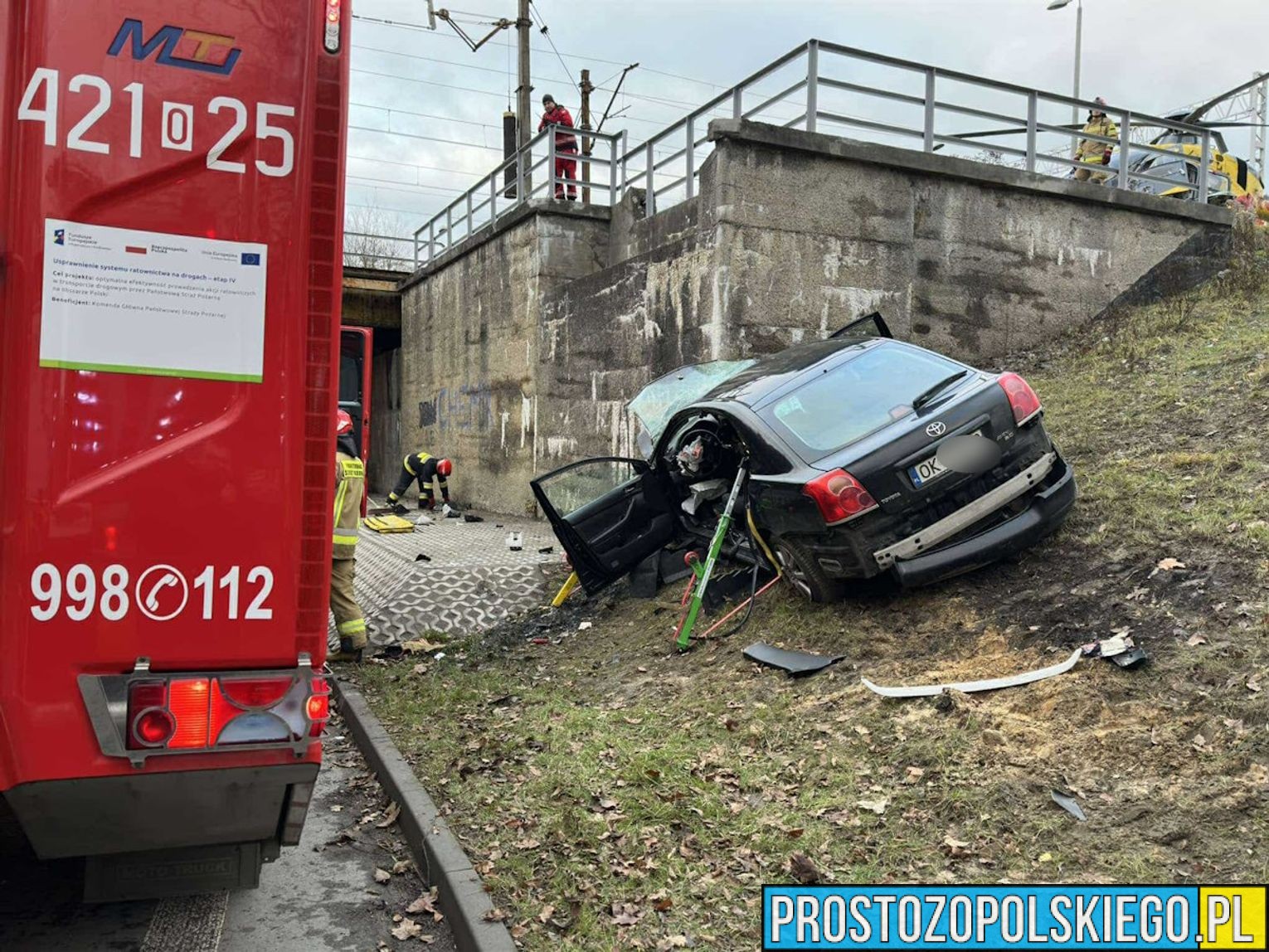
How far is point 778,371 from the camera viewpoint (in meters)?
6.99

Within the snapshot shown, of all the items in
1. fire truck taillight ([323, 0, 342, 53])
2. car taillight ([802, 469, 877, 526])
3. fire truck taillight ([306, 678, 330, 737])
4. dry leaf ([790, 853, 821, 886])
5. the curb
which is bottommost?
the curb

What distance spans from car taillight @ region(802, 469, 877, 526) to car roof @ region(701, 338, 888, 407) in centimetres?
108

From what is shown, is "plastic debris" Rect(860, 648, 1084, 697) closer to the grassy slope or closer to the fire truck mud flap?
the grassy slope

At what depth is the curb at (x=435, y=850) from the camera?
347 centimetres

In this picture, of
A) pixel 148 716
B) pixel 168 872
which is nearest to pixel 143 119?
pixel 148 716

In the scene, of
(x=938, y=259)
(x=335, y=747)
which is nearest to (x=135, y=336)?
(x=335, y=747)

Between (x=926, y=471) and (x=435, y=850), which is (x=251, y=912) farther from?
(x=926, y=471)

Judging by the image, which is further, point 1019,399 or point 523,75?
point 523,75

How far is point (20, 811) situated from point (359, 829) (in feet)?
7.38

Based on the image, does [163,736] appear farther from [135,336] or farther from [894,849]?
[894,849]

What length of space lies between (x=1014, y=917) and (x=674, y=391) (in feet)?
18.6

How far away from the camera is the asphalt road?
11.7 feet

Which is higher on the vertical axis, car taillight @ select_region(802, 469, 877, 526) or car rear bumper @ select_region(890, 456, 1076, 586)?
car taillight @ select_region(802, 469, 877, 526)

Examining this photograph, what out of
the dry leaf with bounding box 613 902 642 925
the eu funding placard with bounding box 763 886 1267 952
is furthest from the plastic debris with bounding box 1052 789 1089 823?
the dry leaf with bounding box 613 902 642 925
